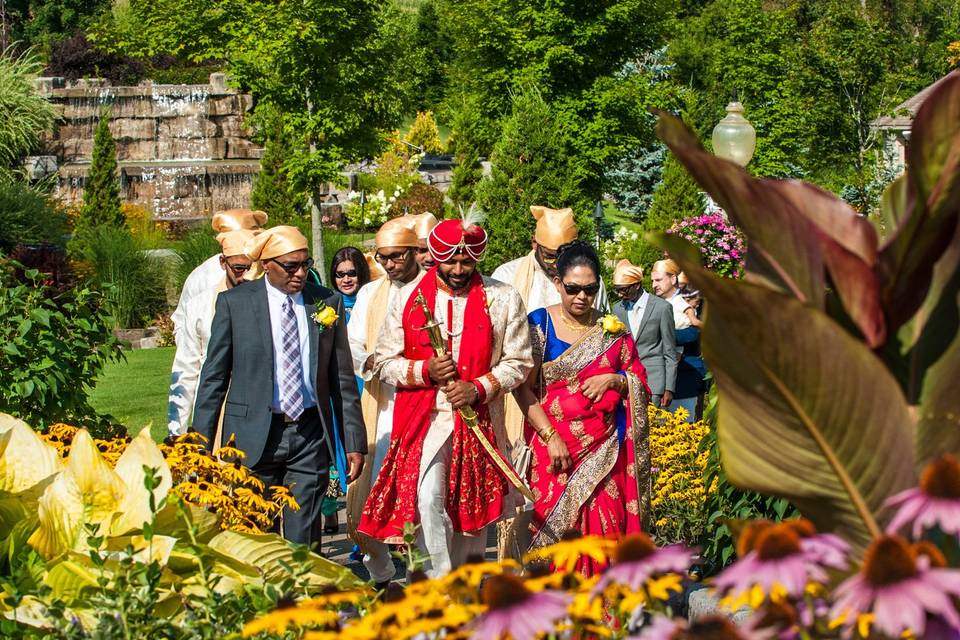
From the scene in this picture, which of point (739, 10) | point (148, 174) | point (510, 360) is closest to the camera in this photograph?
point (510, 360)

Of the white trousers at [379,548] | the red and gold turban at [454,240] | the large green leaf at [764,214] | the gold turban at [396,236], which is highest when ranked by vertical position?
the large green leaf at [764,214]

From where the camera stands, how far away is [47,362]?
6566mm

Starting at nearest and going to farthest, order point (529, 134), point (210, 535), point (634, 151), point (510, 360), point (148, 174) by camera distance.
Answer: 1. point (210, 535)
2. point (510, 360)
3. point (529, 134)
4. point (148, 174)
5. point (634, 151)

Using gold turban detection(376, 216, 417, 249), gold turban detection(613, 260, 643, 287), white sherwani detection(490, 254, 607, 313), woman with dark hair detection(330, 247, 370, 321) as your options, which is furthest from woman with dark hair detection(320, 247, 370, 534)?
gold turban detection(613, 260, 643, 287)

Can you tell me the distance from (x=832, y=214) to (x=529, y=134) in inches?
682

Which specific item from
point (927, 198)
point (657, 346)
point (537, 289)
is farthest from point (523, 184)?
point (927, 198)

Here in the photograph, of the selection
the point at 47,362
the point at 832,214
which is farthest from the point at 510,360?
the point at 832,214

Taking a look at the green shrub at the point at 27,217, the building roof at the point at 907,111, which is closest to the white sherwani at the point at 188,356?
the building roof at the point at 907,111

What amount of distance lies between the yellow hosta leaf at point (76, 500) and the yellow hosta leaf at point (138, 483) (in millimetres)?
26

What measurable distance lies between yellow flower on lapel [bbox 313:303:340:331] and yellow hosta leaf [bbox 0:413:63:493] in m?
2.76

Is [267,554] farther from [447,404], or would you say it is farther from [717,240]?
[717,240]

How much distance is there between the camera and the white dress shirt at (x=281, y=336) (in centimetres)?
644

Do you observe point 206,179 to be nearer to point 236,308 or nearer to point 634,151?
point 634,151

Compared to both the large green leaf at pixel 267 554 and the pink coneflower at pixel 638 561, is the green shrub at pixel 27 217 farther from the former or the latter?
the pink coneflower at pixel 638 561
